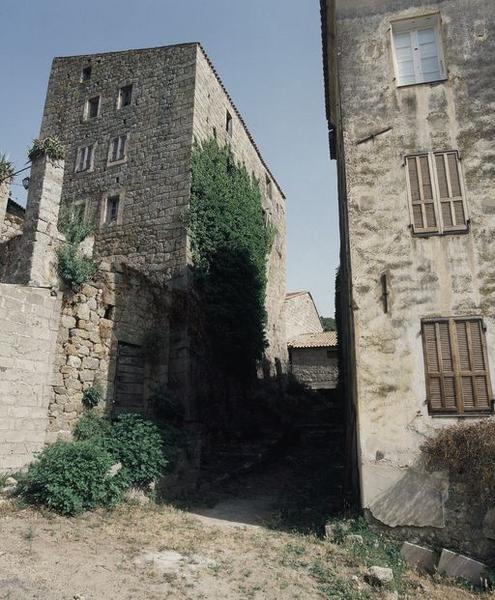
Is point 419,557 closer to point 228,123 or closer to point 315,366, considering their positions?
point 228,123

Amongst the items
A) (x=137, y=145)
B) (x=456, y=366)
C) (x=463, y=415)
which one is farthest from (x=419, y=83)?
(x=137, y=145)

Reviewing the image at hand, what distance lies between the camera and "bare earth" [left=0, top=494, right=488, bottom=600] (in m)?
5.45

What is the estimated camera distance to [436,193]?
28.8 feet

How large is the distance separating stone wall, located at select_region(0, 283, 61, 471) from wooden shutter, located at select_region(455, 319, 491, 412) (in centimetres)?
Result: 746

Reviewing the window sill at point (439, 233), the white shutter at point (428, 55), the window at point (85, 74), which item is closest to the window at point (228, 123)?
the window at point (85, 74)

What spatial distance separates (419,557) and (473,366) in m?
3.02

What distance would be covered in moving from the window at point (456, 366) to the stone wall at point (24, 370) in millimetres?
6955

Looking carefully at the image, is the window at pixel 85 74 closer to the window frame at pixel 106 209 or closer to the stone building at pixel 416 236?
the window frame at pixel 106 209

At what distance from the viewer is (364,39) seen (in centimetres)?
990

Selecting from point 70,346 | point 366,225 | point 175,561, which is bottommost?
point 175,561

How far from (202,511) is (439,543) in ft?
14.1

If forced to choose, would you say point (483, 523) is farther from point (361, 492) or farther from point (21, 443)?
point (21, 443)

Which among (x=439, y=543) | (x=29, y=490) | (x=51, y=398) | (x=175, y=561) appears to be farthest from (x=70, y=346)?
(x=439, y=543)

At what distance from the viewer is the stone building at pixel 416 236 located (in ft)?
25.5
